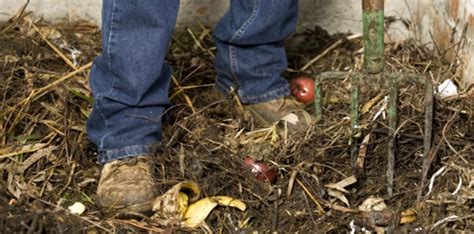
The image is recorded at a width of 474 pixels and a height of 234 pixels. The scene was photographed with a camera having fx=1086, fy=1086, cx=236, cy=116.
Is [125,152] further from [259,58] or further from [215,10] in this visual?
[215,10]

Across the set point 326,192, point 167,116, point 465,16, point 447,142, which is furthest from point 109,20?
point 465,16

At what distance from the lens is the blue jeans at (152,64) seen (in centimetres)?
271

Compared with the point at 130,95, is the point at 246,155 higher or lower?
lower

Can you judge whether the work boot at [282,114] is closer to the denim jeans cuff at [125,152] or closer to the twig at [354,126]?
the twig at [354,126]

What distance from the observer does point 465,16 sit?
334 centimetres

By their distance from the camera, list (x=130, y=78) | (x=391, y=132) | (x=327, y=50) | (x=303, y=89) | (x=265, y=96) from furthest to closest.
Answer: (x=327, y=50), (x=303, y=89), (x=265, y=96), (x=391, y=132), (x=130, y=78)

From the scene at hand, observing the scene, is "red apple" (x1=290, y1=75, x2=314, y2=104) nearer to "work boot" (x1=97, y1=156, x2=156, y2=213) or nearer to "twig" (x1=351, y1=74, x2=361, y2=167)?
"twig" (x1=351, y1=74, x2=361, y2=167)

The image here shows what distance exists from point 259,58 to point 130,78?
554 millimetres

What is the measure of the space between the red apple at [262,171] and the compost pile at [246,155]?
0.9 inches

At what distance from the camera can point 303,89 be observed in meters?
3.43

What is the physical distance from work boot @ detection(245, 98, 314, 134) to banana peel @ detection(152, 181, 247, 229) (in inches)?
16.6

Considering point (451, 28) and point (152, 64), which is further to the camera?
point (451, 28)

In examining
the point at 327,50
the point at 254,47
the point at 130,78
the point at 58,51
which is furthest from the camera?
the point at 327,50

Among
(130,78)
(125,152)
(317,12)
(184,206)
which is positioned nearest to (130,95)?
(130,78)
